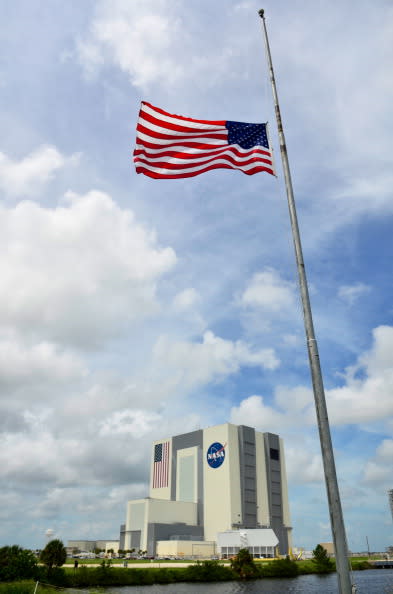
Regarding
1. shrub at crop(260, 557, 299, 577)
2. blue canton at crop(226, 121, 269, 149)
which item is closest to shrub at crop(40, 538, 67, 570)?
shrub at crop(260, 557, 299, 577)

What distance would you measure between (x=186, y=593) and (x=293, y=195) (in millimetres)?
54983

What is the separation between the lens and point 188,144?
758 inches

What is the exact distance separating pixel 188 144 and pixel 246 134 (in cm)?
232

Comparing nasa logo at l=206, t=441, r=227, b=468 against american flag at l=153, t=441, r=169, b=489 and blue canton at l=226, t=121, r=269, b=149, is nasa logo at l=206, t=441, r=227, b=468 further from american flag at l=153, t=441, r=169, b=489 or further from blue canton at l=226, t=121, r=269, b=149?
blue canton at l=226, t=121, r=269, b=149

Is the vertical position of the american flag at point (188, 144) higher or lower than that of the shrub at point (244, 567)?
higher

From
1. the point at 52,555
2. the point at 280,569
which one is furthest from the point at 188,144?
the point at 280,569

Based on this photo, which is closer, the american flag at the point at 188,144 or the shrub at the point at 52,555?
the american flag at the point at 188,144

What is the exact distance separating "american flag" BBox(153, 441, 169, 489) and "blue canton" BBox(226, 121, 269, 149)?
13289cm

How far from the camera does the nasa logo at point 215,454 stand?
126 m

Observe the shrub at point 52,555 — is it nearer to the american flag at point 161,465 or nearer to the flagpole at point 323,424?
the flagpole at point 323,424

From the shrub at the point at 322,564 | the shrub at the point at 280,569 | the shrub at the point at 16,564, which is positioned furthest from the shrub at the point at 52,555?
the shrub at the point at 322,564

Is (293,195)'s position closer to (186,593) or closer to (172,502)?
(186,593)

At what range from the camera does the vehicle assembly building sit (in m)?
115

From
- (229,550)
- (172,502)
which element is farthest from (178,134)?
(172,502)
